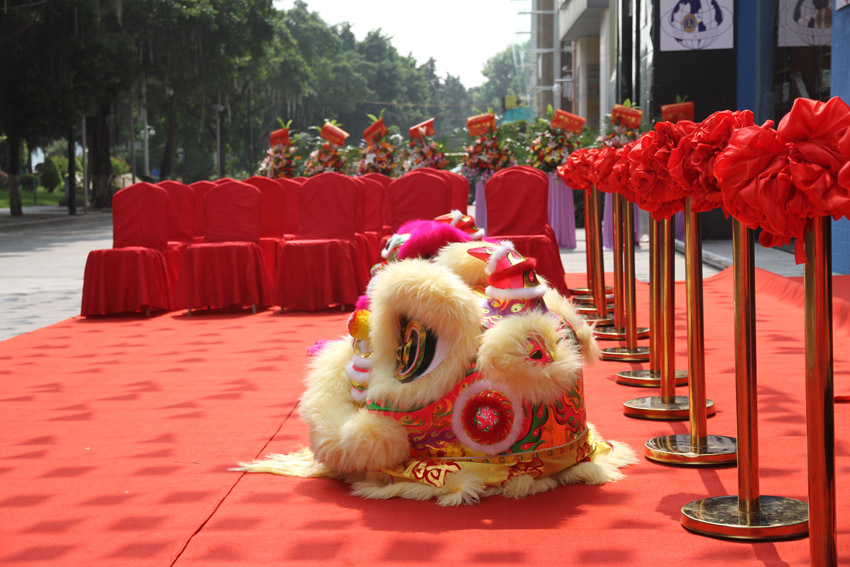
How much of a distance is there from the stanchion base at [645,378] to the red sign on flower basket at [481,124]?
9661mm

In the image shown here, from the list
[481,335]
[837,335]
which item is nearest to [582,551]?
[481,335]

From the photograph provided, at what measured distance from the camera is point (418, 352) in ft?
10.9

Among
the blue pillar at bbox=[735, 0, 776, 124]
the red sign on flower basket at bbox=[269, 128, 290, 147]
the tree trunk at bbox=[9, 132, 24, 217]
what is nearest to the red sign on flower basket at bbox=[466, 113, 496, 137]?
the red sign on flower basket at bbox=[269, 128, 290, 147]

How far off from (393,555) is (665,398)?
2144mm

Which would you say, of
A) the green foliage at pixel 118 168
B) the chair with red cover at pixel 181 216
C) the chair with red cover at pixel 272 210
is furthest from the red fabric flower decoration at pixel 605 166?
the green foliage at pixel 118 168

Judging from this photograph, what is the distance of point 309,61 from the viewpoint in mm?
61344

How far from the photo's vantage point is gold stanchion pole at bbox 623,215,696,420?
13.9 ft

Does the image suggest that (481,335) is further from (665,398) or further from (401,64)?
(401,64)

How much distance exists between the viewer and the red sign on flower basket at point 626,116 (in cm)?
1408

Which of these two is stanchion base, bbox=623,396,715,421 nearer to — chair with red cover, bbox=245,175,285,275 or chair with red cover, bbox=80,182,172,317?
chair with red cover, bbox=80,182,172,317

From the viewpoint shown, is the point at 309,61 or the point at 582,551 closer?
the point at 582,551

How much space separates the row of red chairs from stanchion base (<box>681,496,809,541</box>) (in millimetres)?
6020

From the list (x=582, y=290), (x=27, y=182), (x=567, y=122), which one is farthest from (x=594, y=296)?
(x=27, y=182)

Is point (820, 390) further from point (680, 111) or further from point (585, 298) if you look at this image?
point (680, 111)
